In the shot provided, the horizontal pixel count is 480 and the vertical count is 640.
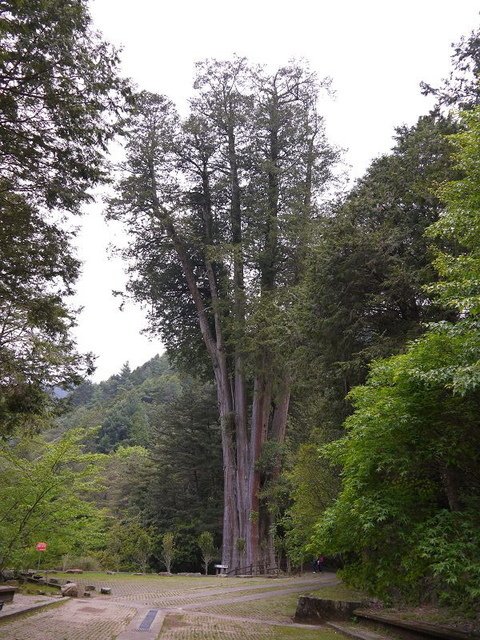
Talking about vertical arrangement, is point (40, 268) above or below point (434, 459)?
above

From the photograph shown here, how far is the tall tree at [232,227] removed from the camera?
2253 centimetres

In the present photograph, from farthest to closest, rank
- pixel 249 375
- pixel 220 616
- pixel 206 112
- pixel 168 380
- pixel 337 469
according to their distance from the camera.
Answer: pixel 168 380 < pixel 206 112 < pixel 249 375 < pixel 337 469 < pixel 220 616

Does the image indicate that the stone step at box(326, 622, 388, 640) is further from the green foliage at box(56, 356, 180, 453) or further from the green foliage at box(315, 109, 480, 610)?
the green foliage at box(56, 356, 180, 453)

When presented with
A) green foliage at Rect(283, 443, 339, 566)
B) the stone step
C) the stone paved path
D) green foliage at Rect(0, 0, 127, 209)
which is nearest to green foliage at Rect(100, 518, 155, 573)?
the stone paved path

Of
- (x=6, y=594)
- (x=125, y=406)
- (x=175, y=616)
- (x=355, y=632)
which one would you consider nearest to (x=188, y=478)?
(x=6, y=594)

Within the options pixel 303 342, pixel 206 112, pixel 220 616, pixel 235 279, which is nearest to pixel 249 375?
pixel 235 279

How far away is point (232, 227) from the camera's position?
83.8ft

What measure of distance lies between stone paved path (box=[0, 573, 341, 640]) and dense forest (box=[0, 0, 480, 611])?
1.99 m

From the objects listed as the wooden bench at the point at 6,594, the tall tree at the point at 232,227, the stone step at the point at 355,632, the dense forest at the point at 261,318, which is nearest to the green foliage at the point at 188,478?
the dense forest at the point at 261,318

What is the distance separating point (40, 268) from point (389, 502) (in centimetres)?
701

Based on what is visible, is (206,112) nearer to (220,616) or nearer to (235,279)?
(235,279)

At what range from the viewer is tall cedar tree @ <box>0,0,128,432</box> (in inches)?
295

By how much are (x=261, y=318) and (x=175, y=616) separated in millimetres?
11721

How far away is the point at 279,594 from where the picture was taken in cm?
1494
